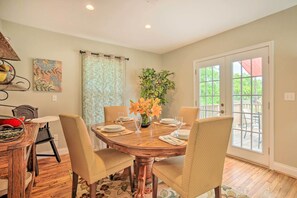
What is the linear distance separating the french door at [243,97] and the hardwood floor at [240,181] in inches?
12.8

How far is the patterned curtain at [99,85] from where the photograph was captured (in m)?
3.26

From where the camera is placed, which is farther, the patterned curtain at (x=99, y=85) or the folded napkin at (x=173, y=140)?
the patterned curtain at (x=99, y=85)

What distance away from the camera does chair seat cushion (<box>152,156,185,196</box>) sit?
1.29 metres

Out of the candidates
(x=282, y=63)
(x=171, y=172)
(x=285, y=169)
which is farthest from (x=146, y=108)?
Result: (x=285, y=169)

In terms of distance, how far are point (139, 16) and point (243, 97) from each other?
2.28 meters

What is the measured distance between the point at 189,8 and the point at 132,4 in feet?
2.67

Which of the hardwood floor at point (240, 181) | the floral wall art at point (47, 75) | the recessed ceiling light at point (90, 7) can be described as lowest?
the hardwood floor at point (240, 181)

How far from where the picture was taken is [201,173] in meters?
1.23

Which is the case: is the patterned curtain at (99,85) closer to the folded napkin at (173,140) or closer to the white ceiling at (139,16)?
the white ceiling at (139,16)

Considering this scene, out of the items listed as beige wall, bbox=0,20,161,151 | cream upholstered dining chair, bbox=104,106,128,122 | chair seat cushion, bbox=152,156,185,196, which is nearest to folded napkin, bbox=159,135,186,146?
chair seat cushion, bbox=152,156,185,196

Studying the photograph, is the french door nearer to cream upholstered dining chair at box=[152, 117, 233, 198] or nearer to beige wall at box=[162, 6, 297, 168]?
beige wall at box=[162, 6, 297, 168]

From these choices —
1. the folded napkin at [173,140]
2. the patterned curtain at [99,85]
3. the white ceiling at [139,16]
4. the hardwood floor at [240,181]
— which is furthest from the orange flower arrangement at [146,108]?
the patterned curtain at [99,85]

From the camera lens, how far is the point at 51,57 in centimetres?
297

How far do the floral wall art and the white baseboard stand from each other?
3944 mm
